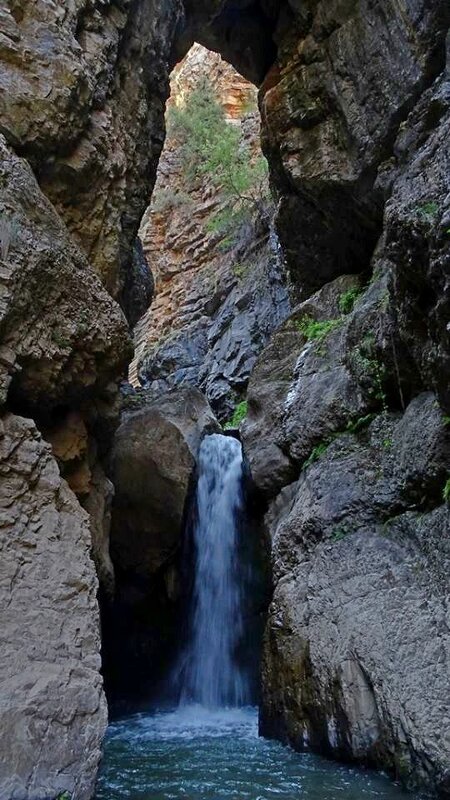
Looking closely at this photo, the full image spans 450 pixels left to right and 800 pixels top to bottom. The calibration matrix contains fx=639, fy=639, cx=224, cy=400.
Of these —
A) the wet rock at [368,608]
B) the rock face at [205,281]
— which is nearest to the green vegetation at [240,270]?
the rock face at [205,281]

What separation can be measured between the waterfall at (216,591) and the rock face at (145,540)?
1.43 ft

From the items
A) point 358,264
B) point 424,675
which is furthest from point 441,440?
point 358,264

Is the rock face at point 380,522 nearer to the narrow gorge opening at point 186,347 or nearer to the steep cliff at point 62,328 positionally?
the narrow gorge opening at point 186,347

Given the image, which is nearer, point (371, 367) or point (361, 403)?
point (371, 367)

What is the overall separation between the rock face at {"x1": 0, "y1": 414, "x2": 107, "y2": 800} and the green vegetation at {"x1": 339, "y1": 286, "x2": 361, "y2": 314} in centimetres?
663

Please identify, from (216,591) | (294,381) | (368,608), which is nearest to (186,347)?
(216,591)

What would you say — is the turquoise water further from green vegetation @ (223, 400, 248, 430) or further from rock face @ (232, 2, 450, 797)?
green vegetation @ (223, 400, 248, 430)

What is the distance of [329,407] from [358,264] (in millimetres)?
4513

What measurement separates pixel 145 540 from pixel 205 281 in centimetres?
1474

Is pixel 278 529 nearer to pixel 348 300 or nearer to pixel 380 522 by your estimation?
pixel 380 522

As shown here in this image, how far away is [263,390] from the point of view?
1073cm

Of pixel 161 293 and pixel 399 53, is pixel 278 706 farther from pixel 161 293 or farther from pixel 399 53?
pixel 161 293

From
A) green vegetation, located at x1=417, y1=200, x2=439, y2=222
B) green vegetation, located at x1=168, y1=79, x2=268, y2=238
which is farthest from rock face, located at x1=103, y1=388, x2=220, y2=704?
green vegetation, located at x1=168, y1=79, x2=268, y2=238

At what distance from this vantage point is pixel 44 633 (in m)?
4.81
